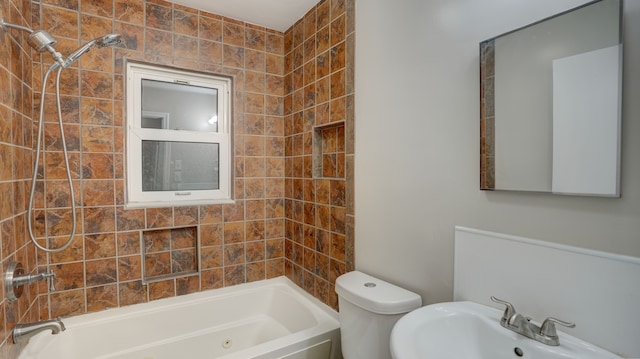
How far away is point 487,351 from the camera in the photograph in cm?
91

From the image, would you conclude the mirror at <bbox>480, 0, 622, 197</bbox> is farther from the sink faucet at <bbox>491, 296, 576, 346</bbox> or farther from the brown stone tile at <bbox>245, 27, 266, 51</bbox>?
the brown stone tile at <bbox>245, 27, 266, 51</bbox>

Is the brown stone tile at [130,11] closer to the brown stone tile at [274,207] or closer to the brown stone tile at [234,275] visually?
the brown stone tile at [274,207]

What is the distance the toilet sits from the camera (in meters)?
1.20

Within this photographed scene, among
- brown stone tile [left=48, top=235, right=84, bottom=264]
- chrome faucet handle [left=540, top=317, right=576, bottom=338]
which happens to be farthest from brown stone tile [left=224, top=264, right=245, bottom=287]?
chrome faucet handle [left=540, top=317, right=576, bottom=338]

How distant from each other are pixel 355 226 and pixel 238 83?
1.46m

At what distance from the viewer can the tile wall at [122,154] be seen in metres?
1.57

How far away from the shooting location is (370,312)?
1237mm

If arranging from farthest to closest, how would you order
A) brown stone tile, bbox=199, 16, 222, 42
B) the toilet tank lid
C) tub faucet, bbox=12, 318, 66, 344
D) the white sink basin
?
brown stone tile, bbox=199, 16, 222, 42 < tub faucet, bbox=12, 318, 66, 344 < the toilet tank lid < the white sink basin

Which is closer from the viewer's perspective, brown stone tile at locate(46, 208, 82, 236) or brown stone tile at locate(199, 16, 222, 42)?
brown stone tile at locate(46, 208, 82, 236)

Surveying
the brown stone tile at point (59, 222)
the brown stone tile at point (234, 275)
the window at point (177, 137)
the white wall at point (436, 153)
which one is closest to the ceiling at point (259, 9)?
the window at point (177, 137)

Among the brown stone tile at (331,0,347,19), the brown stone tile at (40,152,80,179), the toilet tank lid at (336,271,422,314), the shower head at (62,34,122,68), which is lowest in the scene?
the toilet tank lid at (336,271,422,314)

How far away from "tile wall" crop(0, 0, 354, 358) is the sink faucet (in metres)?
0.94

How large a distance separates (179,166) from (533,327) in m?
2.22

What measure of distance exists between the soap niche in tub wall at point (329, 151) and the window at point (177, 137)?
73 centimetres
